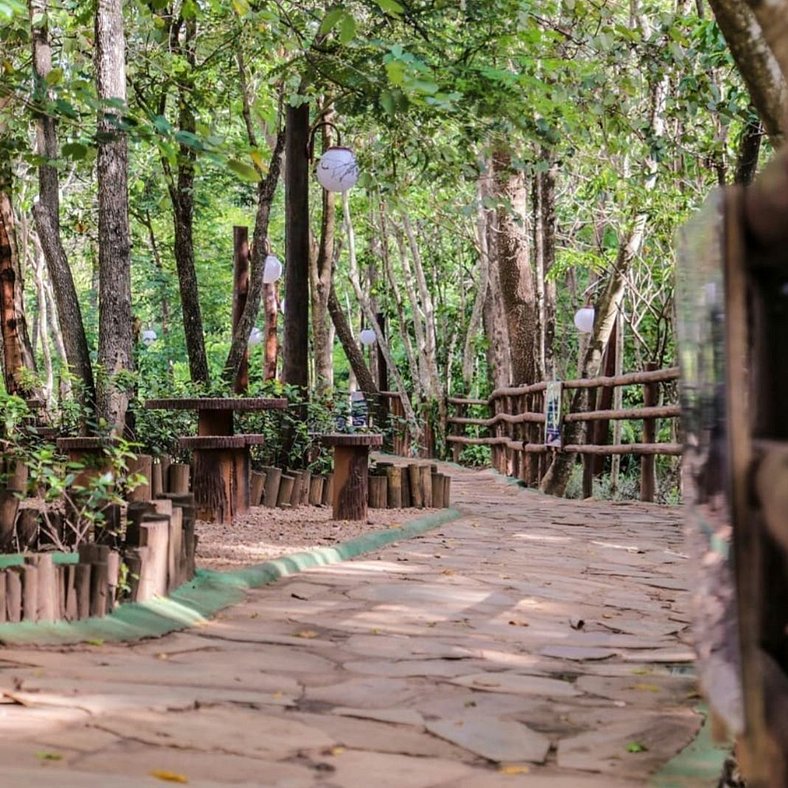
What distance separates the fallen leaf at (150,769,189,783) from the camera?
8.39 feet

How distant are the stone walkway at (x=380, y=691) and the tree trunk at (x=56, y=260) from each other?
361cm

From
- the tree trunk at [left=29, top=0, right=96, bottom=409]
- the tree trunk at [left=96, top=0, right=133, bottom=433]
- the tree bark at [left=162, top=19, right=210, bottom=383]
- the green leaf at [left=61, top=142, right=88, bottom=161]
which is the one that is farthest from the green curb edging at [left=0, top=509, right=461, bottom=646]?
the tree bark at [left=162, top=19, right=210, bottom=383]

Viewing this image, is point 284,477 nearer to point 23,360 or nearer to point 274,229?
point 23,360

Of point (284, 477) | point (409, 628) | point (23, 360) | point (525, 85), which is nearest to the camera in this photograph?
point (409, 628)

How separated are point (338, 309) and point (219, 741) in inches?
650

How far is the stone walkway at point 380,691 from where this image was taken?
2.75 metres

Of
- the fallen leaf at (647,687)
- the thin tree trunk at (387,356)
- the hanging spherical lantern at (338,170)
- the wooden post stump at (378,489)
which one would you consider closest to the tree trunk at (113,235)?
the wooden post stump at (378,489)

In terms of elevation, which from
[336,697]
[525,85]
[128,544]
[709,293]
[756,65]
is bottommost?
[336,697]

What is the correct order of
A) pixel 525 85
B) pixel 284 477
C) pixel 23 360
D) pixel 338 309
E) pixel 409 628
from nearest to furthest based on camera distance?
pixel 409 628 → pixel 525 85 → pixel 284 477 → pixel 23 360 → pixel 338 309

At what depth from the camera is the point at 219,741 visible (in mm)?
2918

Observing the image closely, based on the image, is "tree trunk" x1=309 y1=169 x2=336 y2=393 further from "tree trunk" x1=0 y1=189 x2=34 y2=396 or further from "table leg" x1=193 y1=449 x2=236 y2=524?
"table leg" x1=193 y1=449 x2=236 y2=524

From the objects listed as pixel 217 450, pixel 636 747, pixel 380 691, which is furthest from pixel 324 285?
pixel 636 747

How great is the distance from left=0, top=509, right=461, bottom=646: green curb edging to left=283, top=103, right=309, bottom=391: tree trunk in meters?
3.28

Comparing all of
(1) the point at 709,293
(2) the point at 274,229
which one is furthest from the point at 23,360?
(2) the point at 274,229
